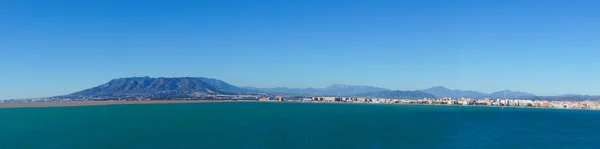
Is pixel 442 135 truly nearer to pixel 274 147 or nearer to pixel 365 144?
pixel 365 144

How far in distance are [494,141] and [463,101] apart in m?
152

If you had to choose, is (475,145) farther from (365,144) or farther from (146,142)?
(146,142)

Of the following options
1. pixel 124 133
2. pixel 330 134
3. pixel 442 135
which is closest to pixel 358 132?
pixel 330 134

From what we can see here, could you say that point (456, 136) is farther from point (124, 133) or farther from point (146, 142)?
point (124, 133)

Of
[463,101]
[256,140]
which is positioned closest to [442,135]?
[256,140]

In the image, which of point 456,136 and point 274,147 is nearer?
point 274,147

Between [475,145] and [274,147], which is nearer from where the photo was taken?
[274,147]

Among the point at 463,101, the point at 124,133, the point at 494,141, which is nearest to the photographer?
the point at 494,141

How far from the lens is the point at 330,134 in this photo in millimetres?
41125

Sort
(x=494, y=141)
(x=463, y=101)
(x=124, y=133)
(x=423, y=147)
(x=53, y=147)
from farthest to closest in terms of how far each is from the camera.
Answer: (x=463, y=101)
(x=124, y=133)
(x=494, y=141)
(x=423, y=147)
(x=53, y=147)

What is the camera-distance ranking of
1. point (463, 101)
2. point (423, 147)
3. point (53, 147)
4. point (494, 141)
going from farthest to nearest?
point (463, 101) → point (494, 141) → point (423, 147) → point (53, 147)

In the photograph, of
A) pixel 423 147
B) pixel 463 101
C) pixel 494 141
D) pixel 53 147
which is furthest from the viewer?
pixel 463 101

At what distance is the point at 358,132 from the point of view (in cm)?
4338

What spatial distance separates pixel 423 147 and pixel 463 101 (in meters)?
159
